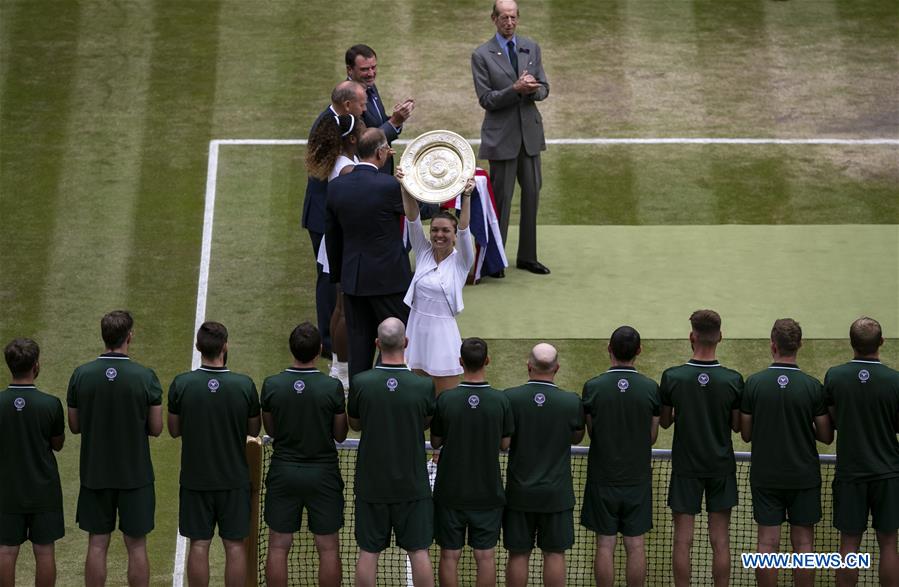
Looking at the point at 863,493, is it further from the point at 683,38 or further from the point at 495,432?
the point at 683,38

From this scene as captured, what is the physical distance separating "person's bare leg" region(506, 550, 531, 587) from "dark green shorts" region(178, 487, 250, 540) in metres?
1.59

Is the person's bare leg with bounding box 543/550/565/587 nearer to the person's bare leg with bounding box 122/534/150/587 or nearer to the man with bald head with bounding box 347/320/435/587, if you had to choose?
the man with bald head with bounding box 347/320/435/587

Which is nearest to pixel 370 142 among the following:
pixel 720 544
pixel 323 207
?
pixel 323 207

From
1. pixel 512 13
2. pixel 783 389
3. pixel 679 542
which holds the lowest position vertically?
pixel 679 542

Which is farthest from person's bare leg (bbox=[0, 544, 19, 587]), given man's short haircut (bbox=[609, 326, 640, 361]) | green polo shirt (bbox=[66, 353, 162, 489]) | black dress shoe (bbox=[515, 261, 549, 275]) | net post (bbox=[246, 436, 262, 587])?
black dress shoe (bbox=[515, 261, 549, 275])

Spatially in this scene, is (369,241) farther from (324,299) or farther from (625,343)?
(625,343)

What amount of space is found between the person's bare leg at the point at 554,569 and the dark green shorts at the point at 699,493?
0.75 m

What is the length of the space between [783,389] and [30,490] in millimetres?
4421

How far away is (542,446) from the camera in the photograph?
9.28 m

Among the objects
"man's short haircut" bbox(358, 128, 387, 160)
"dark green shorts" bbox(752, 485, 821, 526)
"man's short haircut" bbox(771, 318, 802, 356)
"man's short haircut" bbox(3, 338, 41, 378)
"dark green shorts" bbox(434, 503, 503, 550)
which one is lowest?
"dark green shorts" bbox(434, 503, 503, 550)

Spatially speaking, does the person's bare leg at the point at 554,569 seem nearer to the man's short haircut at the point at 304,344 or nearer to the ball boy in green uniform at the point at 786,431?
the ball boy in green uniform at the point at 786,431

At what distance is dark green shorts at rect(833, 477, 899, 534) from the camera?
949 cm

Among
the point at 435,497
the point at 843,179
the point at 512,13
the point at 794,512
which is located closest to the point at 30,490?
the point at 435,497

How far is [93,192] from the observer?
1571 cm
